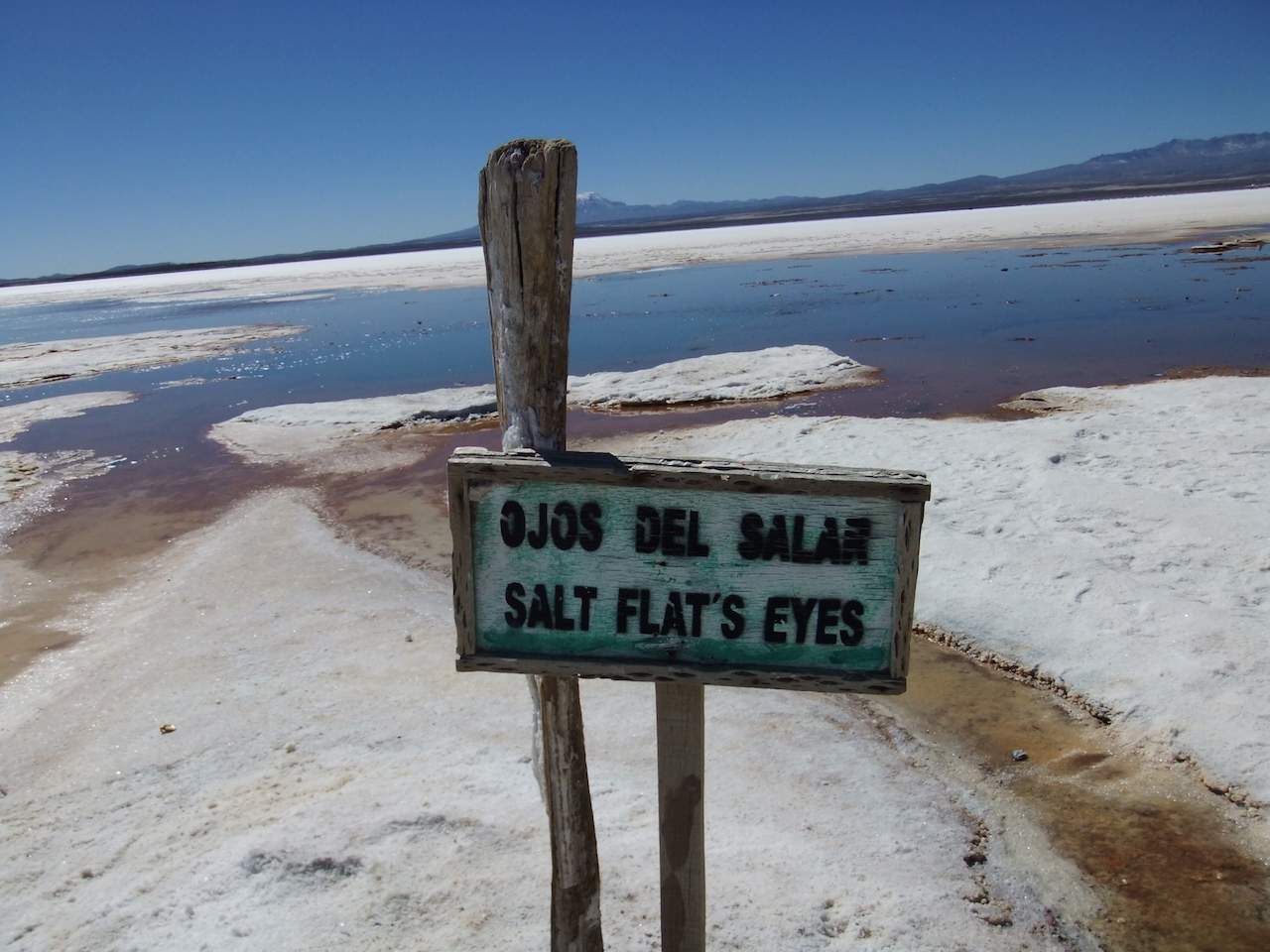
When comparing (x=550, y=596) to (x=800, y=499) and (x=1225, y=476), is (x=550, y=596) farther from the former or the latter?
(x=1225, y=476)

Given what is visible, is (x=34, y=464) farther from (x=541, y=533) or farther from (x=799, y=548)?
(x=799, y=548)

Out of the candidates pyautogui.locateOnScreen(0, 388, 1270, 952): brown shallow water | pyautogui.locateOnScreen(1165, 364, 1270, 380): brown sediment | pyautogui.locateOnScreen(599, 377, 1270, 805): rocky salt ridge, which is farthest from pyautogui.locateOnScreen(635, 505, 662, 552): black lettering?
pyautogui.locateOnScreen(1165, 364, 1270, 380): brown sediment

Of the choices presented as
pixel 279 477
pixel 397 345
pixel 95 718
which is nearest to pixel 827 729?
pixel 95 718

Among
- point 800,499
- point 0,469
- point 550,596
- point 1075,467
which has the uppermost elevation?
point 800,499

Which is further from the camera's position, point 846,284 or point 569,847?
point 846,284

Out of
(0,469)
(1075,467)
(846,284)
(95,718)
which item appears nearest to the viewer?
(95,718)

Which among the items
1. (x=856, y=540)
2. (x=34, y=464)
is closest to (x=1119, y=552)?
(x=856, y=540)
